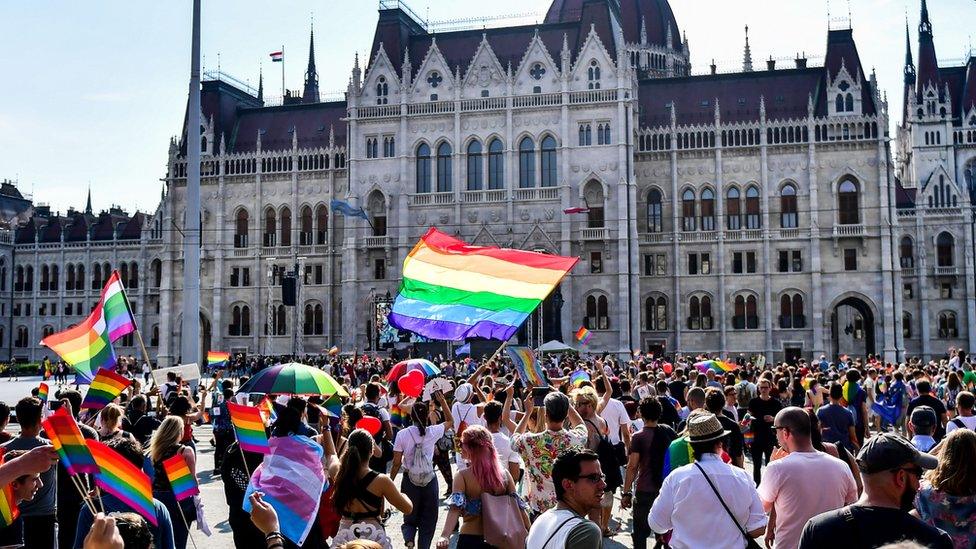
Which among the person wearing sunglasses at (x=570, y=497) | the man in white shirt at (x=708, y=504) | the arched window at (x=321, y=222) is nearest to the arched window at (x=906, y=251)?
the arched window at (x=321, y=222)

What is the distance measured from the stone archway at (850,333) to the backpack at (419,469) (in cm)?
4910

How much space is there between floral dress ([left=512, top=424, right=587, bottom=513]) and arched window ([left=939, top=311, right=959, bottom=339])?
58985 mm

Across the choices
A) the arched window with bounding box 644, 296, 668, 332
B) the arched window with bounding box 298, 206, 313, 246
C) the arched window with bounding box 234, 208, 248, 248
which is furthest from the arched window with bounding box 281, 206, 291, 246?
the arched window with bounding box 644, 296, 668, 332

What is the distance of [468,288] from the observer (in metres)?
17.5

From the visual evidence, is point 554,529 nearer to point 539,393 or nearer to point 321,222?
point 539,393

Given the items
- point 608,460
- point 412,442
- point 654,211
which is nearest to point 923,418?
point 608,460

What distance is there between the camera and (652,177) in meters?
54.5

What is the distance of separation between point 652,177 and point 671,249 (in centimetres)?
433

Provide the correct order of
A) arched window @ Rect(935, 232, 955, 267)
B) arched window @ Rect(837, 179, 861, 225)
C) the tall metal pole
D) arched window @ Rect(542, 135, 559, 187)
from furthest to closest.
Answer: arched window @ Rect(935, 232, 955, 267) < arched window @ Rect(542, 135, 559, 187) < arched window @ Rect(837, 179, 861, 225) < the tall metal pole

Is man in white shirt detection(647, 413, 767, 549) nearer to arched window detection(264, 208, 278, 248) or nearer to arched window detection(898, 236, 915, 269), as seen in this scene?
arched window detection(264, 208, 278, 248)

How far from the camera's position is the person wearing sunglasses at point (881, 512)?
4.71m

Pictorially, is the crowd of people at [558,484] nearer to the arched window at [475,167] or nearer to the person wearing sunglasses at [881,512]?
the person wearing sunglasses at [881,512]

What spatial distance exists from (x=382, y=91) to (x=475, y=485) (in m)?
51.4

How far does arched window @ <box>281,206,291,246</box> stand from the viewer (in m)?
60.1
